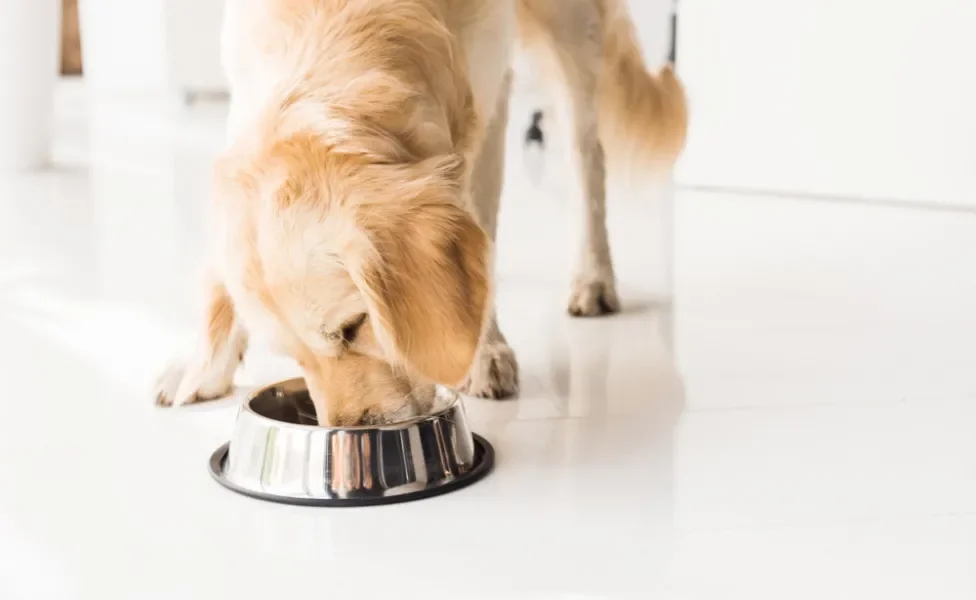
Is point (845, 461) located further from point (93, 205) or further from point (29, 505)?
point (93, 205)

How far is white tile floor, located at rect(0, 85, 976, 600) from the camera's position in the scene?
1.23 m

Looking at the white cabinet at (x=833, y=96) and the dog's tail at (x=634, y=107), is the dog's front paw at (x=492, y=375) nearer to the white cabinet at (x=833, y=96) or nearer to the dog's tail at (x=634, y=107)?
the dog's tail at (x=634, y=107)

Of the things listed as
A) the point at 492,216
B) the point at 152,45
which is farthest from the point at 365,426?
the point at 152,45

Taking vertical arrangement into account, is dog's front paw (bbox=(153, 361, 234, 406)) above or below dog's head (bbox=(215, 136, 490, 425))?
below

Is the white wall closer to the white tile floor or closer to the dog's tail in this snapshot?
the white tile floor

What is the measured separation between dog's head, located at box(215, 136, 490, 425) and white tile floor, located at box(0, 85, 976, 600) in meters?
0.22

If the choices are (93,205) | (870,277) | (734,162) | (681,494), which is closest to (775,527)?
(681,494)

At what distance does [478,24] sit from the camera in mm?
1771

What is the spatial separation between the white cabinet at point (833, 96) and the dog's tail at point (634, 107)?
1181 millimetres

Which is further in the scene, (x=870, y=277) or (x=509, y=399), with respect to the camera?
(x=870, y=277)

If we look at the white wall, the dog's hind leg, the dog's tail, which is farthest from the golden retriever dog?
the white wall

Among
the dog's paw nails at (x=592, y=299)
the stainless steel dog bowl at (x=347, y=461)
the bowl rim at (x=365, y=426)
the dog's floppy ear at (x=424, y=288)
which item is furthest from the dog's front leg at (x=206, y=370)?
the dog's paw nails at (x=592, y=299)

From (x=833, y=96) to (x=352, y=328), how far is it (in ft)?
9.35

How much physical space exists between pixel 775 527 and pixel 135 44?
26.0 ft
